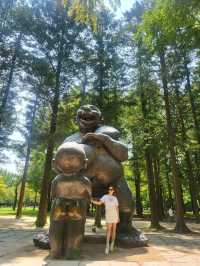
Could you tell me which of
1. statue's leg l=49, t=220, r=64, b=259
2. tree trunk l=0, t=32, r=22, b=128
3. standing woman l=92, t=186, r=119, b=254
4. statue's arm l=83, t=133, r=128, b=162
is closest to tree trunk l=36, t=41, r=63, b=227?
tree trunk l=0, t=32, r=22, b=128

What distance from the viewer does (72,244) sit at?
4902mm

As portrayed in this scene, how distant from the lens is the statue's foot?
19.9 ft

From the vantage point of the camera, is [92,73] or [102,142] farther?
[92,73]

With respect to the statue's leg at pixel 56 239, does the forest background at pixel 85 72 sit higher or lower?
higher

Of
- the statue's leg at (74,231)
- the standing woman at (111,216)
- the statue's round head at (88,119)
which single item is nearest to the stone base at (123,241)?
the standing woman at (111,216)

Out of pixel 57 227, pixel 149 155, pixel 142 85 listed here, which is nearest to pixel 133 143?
pixel 149 155

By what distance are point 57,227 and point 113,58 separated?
43.7 feet

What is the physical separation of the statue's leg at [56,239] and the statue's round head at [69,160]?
0.83 meters

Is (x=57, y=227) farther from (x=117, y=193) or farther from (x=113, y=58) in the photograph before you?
(x=113, y=58)

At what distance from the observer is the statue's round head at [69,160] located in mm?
5266

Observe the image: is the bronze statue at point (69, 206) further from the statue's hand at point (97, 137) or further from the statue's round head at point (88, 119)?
the statue's round head at point (88, 119)

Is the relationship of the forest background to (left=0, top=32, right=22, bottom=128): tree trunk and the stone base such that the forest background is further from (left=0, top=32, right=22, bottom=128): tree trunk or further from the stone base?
the stone base

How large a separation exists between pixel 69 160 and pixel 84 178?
1.26 feet

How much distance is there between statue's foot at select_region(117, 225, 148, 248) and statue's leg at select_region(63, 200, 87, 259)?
4.44 ft
